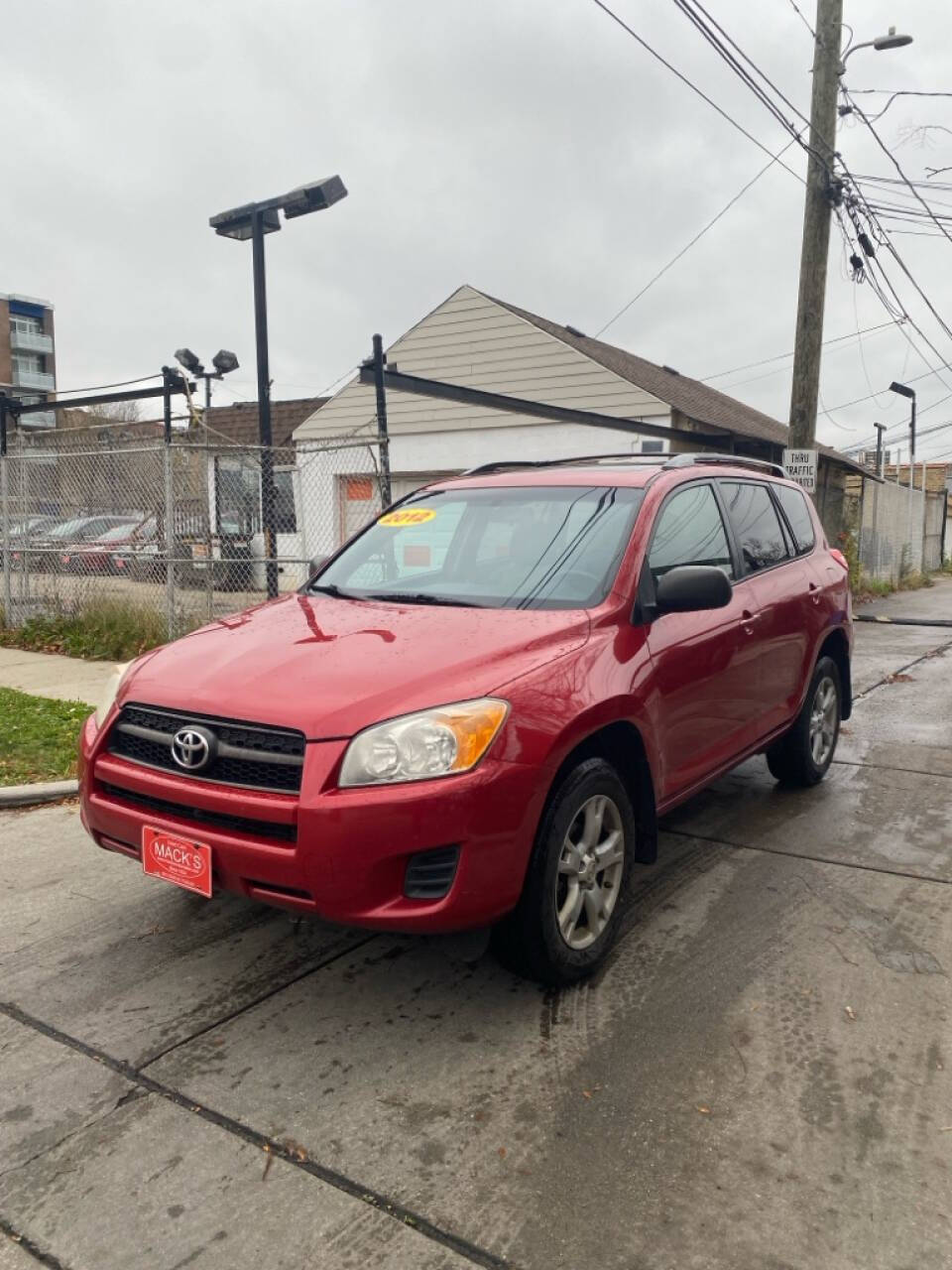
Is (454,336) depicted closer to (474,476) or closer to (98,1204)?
(474,476)

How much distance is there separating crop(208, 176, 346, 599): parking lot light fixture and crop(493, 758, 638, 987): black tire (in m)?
6.49

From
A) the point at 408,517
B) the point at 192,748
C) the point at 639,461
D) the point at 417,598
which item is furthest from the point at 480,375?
the point at 192,748

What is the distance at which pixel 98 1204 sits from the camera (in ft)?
7.45

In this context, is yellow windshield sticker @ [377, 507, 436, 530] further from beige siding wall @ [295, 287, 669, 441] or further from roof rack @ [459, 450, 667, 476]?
beige siding wall @ [295, 287, 669, 441]

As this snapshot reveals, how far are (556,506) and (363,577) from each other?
910 millimetres

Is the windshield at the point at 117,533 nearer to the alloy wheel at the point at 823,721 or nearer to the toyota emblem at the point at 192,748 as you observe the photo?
the alloy wheel at the point at 823,721

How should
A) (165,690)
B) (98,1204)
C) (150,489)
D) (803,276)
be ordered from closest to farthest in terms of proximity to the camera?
(98,1204), (165,690), (150,489), (803,276)

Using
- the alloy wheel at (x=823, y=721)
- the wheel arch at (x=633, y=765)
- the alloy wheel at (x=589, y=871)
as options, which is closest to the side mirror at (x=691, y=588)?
the wheel arch at (x=633, y=765)

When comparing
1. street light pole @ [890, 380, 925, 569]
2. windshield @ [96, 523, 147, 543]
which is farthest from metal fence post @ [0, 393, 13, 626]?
street light pole @ [890, 380, 925, 569]

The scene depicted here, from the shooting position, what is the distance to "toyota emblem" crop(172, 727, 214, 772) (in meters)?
2.94

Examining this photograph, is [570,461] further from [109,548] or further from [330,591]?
[109,548]

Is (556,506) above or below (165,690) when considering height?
above

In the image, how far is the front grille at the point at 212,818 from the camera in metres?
2.80

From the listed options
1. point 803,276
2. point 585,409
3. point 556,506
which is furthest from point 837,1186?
point 585,409
